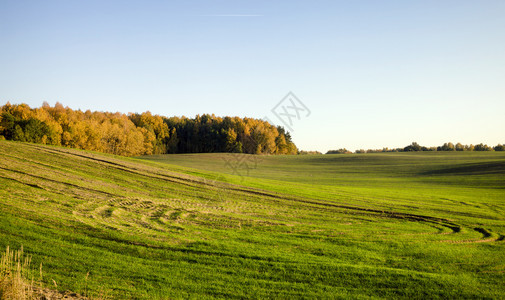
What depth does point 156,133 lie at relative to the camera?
104m

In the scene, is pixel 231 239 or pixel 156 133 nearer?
pixel 231 239

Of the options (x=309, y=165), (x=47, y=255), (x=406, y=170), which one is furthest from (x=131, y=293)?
(x=309, y=165)

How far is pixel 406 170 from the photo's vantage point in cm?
6394

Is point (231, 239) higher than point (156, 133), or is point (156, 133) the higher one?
point (156, 133)

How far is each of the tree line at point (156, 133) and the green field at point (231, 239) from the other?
46.6 meters

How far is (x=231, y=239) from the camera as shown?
14.1m

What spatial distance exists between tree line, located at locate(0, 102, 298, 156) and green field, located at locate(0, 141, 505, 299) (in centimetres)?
4656

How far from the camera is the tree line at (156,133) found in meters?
70.4

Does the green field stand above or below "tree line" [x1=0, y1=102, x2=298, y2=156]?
below

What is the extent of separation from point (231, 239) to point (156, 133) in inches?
3743

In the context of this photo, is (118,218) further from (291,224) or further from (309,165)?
(309,165)

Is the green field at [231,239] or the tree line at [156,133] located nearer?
the green field at [231,239]

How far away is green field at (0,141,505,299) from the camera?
31.9ft

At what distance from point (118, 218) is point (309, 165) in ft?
211
